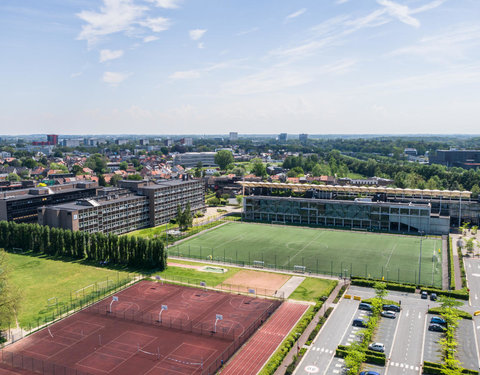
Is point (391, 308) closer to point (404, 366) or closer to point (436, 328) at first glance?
point (436, 328)

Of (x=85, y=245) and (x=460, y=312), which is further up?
(x=85, y=245)

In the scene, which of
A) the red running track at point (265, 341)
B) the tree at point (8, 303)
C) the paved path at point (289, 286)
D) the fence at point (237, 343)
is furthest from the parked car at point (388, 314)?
the tree at point (8, 303)

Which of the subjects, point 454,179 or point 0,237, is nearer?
point 0,237

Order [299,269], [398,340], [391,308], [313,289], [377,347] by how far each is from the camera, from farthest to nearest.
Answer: [299,269] < [313,289] < [391,308] < [398,340] < [377,347]

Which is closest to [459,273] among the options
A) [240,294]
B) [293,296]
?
[293,296]

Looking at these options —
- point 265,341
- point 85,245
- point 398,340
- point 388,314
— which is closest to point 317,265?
point 388,314

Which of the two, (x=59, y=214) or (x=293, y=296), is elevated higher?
(x=59, y=214)

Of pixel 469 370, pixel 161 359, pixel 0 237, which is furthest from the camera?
pixel 0 237

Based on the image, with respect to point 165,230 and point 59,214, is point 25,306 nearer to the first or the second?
point 59,214

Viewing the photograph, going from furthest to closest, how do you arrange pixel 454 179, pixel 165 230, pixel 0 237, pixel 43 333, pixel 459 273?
1. pixel 454 179
2. pixel 165 230
3. pixel 0 237
4. pixel 459 273
5. pixel 43 333
